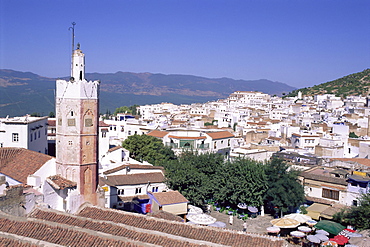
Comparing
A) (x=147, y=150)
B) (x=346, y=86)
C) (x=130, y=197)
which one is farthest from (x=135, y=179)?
(x=346, y=86)

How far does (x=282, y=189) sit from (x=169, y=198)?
5.12 m

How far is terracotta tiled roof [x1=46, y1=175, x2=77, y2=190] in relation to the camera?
506 inches

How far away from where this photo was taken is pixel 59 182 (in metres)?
13.2

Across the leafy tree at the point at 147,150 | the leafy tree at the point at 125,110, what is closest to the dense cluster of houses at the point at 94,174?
the leafy tree at the point at 147,150

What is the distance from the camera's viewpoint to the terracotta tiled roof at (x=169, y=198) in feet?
59.2

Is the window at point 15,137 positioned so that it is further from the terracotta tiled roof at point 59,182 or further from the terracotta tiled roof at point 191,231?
the terracotta tiled roof at point 191,231

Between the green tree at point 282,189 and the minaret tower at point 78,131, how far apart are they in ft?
29.8

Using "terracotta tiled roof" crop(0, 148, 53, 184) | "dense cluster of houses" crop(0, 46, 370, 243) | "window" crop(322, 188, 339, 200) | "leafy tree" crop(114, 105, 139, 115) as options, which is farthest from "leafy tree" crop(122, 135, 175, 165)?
"leafy tree" crop(114, 105, 139, 115)

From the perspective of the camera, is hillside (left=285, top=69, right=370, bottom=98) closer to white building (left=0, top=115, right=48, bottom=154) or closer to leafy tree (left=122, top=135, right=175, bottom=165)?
leafy tree (left=122, top=135, right=175, bottom=165)

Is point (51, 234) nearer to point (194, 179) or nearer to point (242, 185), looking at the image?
point (194, 179)

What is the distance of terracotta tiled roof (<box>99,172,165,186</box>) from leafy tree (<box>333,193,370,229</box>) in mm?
8720

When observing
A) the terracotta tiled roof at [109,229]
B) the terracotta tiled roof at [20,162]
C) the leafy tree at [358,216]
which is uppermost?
the terracotta tiled roof at [20,162]

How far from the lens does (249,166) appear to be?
21.0 meters

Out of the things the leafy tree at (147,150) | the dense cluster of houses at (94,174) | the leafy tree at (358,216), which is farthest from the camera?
the leafy tree at (147,150)
